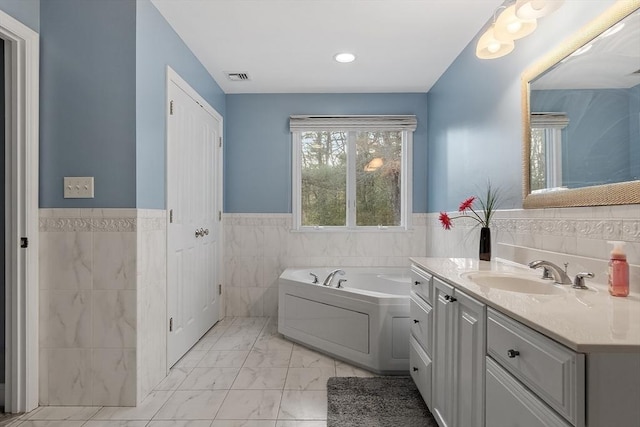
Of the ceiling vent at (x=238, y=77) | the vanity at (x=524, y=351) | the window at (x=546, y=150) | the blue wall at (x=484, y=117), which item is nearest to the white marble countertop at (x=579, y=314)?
the vanity at (x=524, y=351)

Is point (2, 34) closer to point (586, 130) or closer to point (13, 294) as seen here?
point (13, 294)

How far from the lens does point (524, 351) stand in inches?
36.4

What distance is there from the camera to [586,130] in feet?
4.66

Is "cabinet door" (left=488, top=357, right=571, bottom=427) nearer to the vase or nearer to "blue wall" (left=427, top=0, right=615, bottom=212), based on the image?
the vase

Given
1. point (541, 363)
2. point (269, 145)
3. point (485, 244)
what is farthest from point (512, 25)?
point (269, 145)

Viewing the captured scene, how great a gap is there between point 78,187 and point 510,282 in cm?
229

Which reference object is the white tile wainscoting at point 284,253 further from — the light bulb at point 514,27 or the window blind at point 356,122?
the light bulb at point 514,27

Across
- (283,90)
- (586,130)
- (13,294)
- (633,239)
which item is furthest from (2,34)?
(633,239)

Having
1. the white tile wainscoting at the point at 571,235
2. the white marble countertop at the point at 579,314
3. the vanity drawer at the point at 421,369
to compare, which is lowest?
the vanity drawer at the point at 421,369

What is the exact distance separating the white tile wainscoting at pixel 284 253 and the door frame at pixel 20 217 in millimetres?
1860

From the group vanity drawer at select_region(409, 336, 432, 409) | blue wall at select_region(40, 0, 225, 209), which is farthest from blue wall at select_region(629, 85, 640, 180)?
blue wall at select_region(40, 0, 225, 209)

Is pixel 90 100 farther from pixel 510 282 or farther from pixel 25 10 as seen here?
pixel 510 282

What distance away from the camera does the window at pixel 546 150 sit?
1586 millimetres

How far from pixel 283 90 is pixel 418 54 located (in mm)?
1431
